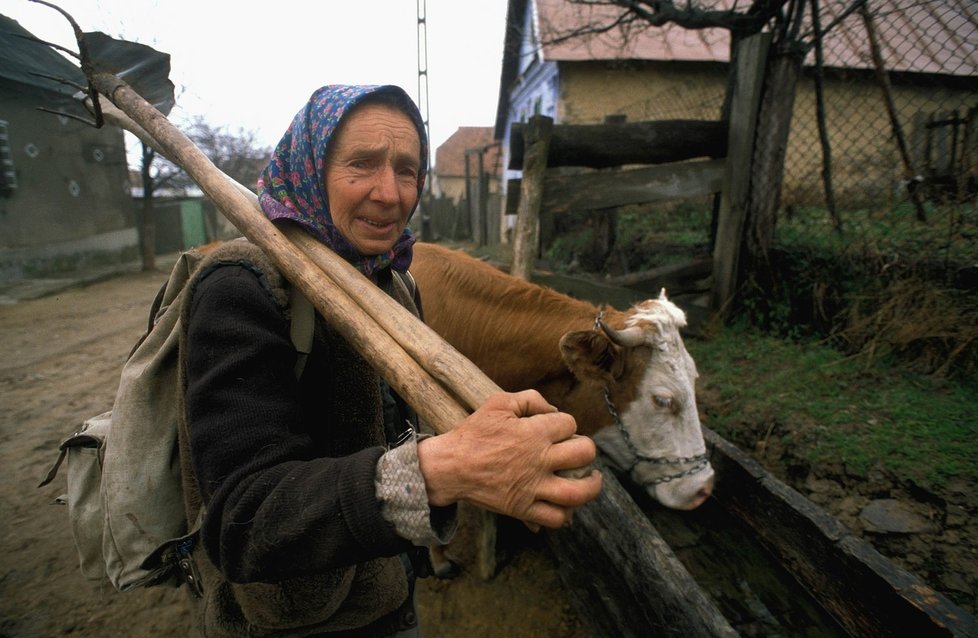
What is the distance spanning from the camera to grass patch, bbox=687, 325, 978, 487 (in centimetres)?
255

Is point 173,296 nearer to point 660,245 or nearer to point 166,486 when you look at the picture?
point 166,486

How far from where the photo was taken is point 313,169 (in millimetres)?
1403

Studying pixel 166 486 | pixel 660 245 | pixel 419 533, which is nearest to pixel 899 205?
pixel 660 245

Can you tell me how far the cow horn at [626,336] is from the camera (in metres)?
2.02

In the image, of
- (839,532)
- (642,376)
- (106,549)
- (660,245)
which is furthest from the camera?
(660,245)

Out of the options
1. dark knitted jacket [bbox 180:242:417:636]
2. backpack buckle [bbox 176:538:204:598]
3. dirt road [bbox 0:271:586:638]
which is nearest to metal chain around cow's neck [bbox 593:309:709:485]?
dirt road [bbox 0:271:586:638]

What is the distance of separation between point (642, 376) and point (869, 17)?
423cm

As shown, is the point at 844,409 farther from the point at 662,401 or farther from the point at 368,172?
the point at 368,172

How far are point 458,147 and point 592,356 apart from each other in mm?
39561

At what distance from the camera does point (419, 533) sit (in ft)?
2.59

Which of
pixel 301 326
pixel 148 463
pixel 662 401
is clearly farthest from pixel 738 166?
pixel 148 463

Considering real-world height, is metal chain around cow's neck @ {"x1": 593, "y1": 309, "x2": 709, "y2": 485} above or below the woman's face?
below

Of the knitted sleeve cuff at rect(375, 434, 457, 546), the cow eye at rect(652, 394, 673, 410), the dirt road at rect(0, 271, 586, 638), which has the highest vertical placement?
the knitted sleeve cuff at rect(375, 434, 457, 546)

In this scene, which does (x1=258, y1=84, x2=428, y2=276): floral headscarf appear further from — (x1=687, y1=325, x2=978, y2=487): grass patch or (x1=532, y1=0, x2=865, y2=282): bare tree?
(x1=532, y1=0, x2=865, y2=282): bare tree
